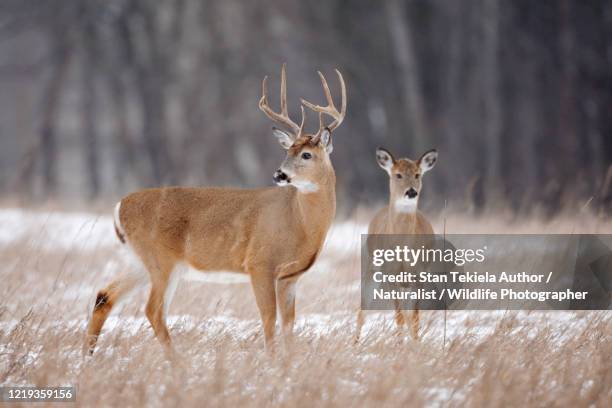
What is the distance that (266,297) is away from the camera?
218 inches

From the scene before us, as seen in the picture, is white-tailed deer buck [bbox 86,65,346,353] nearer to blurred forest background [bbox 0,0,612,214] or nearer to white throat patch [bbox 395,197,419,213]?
white throat patch [bbox 395,197,419,213]

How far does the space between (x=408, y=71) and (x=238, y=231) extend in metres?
14.3

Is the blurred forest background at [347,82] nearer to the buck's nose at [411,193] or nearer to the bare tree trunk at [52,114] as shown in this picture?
the bare tree trunk at [52,114]

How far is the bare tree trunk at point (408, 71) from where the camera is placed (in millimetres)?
18844

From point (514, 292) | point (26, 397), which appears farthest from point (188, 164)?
point (26, 397)

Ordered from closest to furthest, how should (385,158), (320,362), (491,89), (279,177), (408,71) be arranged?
(320,362) → (279,177) → (385,158) → (491,89) → (408,71)

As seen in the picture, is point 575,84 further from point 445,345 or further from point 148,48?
point 445,345

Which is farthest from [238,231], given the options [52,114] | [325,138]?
[52,114]

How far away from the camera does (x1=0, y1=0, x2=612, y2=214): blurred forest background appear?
18.2 metres

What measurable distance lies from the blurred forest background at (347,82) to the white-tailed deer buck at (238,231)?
39.7ft

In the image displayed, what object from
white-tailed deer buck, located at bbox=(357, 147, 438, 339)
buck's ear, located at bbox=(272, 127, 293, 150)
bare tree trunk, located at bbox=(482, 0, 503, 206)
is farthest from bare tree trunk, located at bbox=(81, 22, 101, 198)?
buck's ear, located at bbox=(272, 127, 293, 150)

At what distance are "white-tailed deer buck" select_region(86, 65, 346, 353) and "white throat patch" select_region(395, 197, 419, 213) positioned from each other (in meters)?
0.93

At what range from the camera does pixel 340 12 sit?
21.5m

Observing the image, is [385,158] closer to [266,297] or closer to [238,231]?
[238,231]
